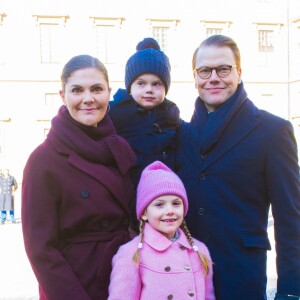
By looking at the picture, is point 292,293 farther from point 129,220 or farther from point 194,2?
point 194,2

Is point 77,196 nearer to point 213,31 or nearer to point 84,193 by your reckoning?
point 84,193

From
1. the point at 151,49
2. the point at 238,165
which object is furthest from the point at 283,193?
the point at 151,49

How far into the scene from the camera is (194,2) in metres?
25.6

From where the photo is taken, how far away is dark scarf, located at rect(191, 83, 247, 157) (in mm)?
2672

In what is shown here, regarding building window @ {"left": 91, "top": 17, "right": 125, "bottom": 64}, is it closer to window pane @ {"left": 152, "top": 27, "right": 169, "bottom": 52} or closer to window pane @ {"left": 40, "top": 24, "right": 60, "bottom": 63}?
window pane @ {"left": 152, "top": 27, "right": 169, "bottom": 52}

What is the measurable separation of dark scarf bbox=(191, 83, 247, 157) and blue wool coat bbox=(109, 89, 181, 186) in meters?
0.26

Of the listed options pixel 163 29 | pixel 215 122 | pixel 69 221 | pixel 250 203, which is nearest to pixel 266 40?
pixel 163 29

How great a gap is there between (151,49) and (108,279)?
1.69 meters

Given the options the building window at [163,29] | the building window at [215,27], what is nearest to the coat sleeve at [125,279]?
the building window at [163,29]

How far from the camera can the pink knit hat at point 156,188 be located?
2.52 m

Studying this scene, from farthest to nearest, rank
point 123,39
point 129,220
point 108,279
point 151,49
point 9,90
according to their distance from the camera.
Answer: point 123,39
point 9,90
point 151,49
point 129,220
point 108,279

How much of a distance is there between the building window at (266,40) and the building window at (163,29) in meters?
5.30

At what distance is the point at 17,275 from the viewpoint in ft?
24.2

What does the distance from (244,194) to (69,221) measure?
100 centimetres
